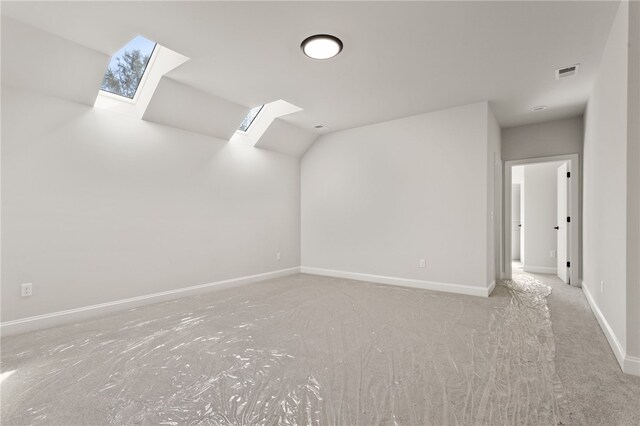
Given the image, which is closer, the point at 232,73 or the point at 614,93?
the point at 614,93

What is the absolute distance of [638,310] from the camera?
2031 mm

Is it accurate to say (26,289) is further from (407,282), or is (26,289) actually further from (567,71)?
(567,71)

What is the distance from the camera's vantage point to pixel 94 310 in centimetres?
325

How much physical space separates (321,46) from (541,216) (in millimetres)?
5865

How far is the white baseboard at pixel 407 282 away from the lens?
4.10 m

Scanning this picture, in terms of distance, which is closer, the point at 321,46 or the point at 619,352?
the point at 619,352

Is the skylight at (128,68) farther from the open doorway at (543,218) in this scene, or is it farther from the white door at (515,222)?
the white door at (515,222)

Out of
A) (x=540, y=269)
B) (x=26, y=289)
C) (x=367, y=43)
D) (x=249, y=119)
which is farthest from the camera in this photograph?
(x=540, y=269)

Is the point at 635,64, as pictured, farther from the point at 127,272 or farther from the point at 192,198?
the point at 127,272

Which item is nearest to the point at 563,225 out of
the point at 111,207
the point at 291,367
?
the point at 291,367

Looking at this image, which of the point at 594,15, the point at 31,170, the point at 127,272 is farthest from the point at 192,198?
the point at 594,15

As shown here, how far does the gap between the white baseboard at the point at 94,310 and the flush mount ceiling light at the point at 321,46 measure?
3.37 meters

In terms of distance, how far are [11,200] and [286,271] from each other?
12.6ft

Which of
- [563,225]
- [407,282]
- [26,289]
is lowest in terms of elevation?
[407,282]
